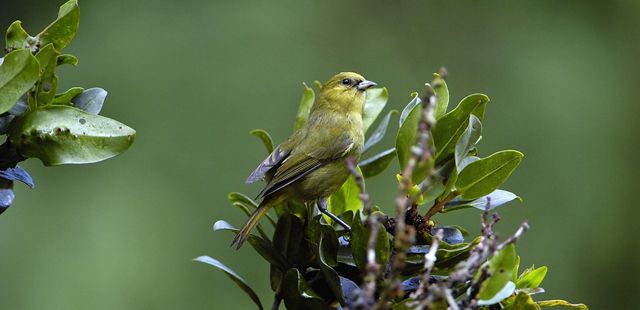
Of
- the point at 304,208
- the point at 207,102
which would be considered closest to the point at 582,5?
the point at 207,102

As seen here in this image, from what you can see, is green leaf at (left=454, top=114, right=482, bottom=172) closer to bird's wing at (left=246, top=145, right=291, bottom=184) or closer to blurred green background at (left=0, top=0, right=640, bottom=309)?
bird's wing at (left=246, top=145, right=291, bottom=184)

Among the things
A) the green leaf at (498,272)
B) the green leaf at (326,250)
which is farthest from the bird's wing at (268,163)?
the green leaf at (498,272)

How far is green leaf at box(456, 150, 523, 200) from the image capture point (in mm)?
1968

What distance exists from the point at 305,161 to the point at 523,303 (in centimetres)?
152

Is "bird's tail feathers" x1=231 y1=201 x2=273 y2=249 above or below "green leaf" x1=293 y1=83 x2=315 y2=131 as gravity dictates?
below

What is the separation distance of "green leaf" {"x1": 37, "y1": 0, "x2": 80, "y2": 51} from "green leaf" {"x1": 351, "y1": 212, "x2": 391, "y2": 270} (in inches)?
28.0

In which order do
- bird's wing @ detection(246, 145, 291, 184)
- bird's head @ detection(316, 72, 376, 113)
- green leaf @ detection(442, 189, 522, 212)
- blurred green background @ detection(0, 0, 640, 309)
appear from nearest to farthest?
green leaf @ detection(442, 189, 522, 212), bird's wing @ detection(246, 145, 291, 184), bird's head @ detection(316, 72, 376, 113), blurred green background @ detection(0, 0, 640, 309)

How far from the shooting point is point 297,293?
1.93 meters

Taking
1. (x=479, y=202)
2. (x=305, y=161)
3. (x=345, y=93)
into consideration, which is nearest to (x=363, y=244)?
(x=479, y=202)

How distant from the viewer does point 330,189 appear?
2814 millimetres

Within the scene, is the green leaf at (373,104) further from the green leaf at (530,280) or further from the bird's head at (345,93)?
the bird's head at (345,93)

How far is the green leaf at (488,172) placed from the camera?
1.97m

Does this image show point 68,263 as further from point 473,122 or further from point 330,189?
point 473,122

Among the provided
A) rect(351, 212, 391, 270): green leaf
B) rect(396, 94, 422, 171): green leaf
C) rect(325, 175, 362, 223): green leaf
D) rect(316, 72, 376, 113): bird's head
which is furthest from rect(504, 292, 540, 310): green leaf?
rect(316, 72, 376, 113): bird's head
